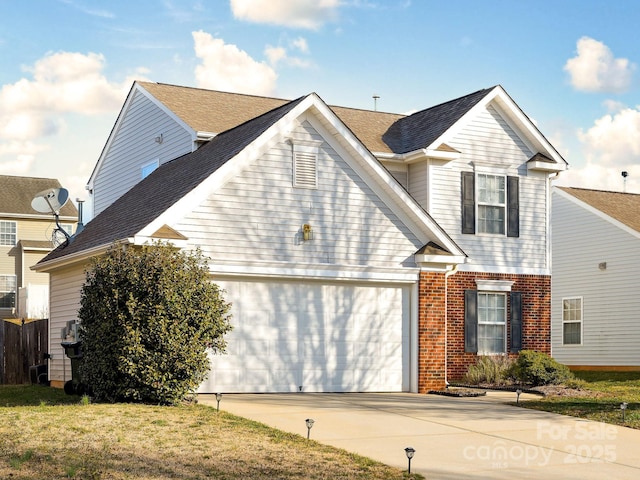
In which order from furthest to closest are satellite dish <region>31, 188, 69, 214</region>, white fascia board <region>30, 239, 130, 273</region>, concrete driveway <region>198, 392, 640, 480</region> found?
satellite dish <region>31, 188, 69, 214</region> < white fascia board <region>30, 239, 130, 273</region> < concrete driveway <region>198, 392, 640, 480</region>

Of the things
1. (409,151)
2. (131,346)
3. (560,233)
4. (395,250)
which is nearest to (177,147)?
(409,151)

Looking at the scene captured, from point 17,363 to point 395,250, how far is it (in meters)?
11.9

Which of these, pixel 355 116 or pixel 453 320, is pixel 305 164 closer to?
pixel 453 320

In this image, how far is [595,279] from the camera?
107 feet

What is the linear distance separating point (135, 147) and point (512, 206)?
11369mm

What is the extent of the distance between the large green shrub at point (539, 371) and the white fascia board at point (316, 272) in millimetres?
3359

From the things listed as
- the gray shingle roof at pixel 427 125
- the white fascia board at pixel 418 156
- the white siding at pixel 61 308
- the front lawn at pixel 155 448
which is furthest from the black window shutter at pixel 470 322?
the front lawn at pixel 155 448

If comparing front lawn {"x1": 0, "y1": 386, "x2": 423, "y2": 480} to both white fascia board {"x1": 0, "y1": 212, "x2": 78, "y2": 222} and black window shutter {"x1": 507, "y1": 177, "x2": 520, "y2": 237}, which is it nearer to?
black window shutter {"x1": 507, "y1": 177, "x2": 520, "y2": 237}

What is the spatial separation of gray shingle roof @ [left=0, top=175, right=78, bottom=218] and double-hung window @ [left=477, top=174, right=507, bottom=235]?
27.8 meters

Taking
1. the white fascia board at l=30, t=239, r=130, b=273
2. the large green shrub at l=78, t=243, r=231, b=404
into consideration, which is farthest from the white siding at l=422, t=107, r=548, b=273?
the large green shrub at l=78, t=243, r=231, b=404

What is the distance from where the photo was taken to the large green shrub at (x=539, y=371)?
21.0m

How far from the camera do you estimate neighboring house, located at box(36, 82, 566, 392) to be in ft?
61.0

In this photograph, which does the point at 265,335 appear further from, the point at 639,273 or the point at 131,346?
the point at 639,273

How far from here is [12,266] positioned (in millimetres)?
45906
